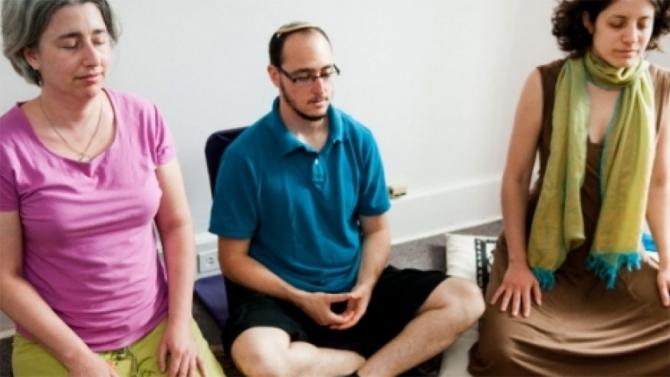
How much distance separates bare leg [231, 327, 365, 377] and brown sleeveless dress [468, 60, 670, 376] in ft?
Answer: 1.23

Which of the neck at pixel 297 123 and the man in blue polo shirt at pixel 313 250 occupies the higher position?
the neck at pixel 297 123

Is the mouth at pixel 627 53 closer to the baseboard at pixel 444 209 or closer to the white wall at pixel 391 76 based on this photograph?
the white wall at pixel 391 76

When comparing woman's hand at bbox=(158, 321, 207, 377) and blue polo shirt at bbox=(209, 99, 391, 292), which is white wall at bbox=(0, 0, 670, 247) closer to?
blue polo shirt at bbox=(209, 99, 391, 292)

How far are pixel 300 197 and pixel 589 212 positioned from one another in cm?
75

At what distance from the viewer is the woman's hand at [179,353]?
4.97 feet

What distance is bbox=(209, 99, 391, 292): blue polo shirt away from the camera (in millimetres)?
1748

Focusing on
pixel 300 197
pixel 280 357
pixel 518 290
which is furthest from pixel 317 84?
pixel 518 290

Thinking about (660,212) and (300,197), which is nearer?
(300,197)

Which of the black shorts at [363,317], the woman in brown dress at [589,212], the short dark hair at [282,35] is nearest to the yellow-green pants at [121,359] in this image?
the black shorts at [363,317]

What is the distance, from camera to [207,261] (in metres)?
2.32

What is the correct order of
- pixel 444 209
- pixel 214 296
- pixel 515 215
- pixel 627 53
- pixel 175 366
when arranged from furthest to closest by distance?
pixel 444 209
pixel 214 296
pixel 515 215
pixel 627 53
pixel 175 366

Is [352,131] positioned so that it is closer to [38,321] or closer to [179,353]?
[179,353]

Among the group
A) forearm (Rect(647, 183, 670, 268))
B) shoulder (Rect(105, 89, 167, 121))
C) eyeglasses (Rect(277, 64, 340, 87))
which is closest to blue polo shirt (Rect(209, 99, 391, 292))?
eyeglasses (Rect(277, 64, 340, 87))

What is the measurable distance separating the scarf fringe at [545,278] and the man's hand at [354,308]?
0.46 meters
